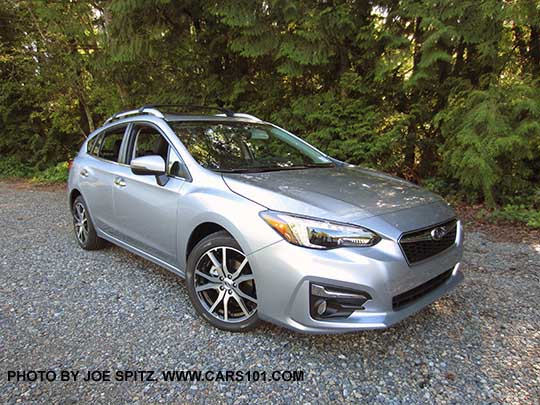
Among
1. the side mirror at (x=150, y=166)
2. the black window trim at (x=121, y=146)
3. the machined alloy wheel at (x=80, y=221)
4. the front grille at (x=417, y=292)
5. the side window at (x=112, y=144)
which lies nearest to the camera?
the front grille at (x=417, y=292)

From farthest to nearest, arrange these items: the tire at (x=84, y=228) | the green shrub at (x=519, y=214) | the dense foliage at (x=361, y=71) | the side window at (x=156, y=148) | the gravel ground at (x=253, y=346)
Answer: the dense foliage at (x=361, y=71)
the green shrub at (x=519, y=214)
the tire at (x=84, y=228)
the side window at (x=156, y=148)
the gravel ground at (x=253, y=346)

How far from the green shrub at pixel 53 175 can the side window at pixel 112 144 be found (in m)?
7.72

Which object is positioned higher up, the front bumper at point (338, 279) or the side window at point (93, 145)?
the side window at point (93, 145)

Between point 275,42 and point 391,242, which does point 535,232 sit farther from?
point 275,42

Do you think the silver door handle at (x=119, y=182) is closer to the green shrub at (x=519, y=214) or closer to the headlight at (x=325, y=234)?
the headlight at (x=325, y=234)

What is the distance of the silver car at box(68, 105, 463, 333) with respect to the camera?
6.61 feet

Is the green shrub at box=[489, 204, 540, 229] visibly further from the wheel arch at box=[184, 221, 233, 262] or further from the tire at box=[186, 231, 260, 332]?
the wheel arch at box=[184, 221, 233, 262]

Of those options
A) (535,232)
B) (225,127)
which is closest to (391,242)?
(225,127)

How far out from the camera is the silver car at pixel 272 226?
2016 millimetres

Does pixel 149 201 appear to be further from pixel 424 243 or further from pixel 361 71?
pixel 361 71

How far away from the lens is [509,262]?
3.73 m

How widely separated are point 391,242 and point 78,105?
40.4 feet

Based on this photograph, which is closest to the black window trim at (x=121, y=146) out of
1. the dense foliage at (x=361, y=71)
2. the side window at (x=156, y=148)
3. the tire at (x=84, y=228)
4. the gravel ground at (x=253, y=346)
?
the side window at (x=156, y=148)

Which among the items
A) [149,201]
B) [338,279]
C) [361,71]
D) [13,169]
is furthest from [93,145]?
[13,169]
